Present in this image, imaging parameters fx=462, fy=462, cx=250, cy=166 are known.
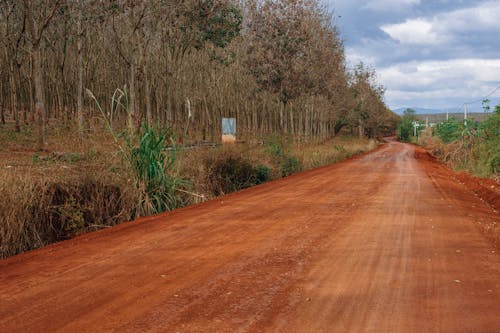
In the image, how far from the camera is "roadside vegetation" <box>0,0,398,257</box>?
7973 millimetres

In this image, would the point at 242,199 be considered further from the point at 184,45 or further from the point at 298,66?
the point at 184,45

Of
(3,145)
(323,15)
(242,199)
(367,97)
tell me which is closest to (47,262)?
(242,199)

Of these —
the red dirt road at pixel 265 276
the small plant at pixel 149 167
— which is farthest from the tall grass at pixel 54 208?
the red dirt road at pixel 265 276

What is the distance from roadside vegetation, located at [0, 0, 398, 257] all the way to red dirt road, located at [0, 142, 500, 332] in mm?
1010

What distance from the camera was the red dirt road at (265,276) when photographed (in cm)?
365

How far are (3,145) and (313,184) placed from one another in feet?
51.6

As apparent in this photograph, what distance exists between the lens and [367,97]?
66.6 m

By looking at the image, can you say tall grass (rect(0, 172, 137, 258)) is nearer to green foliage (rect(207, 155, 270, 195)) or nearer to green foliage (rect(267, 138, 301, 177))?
green foliage (rect(207, 155, 270, 195))

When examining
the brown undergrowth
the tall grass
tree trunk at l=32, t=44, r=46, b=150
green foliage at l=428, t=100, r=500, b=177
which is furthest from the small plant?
green foliage at l=428, t=100, r=500, b=177

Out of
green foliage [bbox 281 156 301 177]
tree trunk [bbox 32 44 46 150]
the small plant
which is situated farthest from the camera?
tree trunk [bbox 32 44 46 150]

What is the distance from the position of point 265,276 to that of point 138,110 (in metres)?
29.3

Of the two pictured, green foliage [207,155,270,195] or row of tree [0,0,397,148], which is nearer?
green foliage [207,155,270,195]

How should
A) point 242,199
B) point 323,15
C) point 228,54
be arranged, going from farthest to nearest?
point 228,54
point 323,15
point 242,199

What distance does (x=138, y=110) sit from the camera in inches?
1281
